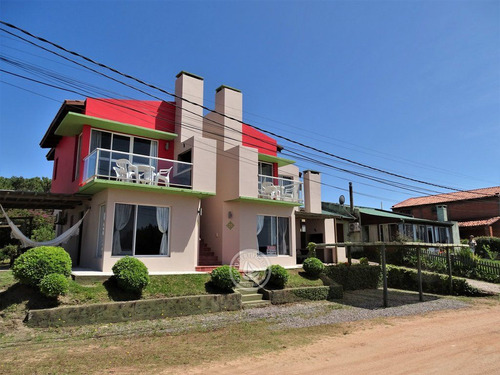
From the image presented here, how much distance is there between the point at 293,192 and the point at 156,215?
24.1 feet

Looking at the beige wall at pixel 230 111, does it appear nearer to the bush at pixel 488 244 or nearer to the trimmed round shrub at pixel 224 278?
the trimmed round shrub at pixel 224 278

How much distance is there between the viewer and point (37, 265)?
357 inches

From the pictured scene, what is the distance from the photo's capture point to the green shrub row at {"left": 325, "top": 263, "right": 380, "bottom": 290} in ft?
53.8

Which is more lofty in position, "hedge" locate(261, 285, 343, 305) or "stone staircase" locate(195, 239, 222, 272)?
"stone staircase" locate(195, 239, 222, 272)

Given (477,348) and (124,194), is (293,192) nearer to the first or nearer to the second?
(124,194)

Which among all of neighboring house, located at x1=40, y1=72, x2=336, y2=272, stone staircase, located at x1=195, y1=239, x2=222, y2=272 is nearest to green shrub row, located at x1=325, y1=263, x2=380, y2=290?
neighboring house, located at x1=40, y1=72, x2=336, y2=272

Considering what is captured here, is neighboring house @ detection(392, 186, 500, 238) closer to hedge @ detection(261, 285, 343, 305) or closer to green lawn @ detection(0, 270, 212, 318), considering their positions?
hedge @ detection(261, 285, 343, 305)

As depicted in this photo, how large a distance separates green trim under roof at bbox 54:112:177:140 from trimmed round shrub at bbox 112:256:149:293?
627 cm

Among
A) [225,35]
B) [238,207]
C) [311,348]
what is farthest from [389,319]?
[225,35]

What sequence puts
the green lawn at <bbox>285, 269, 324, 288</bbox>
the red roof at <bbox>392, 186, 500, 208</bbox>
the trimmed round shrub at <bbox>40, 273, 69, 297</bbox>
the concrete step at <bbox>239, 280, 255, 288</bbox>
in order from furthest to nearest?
the red roof at <bbox>392, 186, 500, 208</bbox>
the green lawn at <bbox>285, 269, 324, 288</bbox>
the concrete step at <bbox>239, 280, 255, 288</bbox>
the trimmed round shrub at <bbox>40, 273, 69, 297</bbox>

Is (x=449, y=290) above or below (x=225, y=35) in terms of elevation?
below

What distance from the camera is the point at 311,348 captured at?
7.44 m

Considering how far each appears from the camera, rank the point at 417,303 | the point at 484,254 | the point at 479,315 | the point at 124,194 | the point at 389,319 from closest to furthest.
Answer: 1. the point at 389,319
2. the point at 479,315
3. the point at 124,194
4. the point at 417,303
5. the point at 484,254

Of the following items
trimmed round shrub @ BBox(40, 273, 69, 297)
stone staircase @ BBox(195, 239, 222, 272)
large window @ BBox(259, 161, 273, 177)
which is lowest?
trimmed round shrub @ BBox(40, 273, 69, 297)
